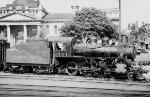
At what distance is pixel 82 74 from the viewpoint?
14.0m

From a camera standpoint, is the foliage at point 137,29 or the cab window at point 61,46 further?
the foliage at point 137,29

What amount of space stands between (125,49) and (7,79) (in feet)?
22.9

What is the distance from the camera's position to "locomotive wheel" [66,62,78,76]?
528 inches

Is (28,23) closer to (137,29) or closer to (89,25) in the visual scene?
(89,25)

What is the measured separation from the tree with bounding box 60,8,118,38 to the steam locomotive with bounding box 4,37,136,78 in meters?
26.4

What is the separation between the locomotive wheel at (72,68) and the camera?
1340 centimetres

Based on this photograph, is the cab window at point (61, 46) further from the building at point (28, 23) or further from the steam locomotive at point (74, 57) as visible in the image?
the building at point (28, 23)

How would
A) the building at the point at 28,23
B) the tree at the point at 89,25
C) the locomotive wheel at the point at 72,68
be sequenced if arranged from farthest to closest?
the building at the point at 28,23 < the tree at the point at 89,25 < the locomotive wheel at the point at 72,68

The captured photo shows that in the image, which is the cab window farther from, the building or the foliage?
the building

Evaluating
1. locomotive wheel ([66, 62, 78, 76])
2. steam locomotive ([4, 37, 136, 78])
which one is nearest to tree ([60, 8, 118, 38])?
steam locomotive ([4, 37, 136, 78])

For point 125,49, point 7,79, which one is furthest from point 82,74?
point 7,79

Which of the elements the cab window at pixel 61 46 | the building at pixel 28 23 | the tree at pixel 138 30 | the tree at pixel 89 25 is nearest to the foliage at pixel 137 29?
the tree at pixel 138 30

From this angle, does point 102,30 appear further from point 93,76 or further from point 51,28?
point 93,76

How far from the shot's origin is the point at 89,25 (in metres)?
40.6
